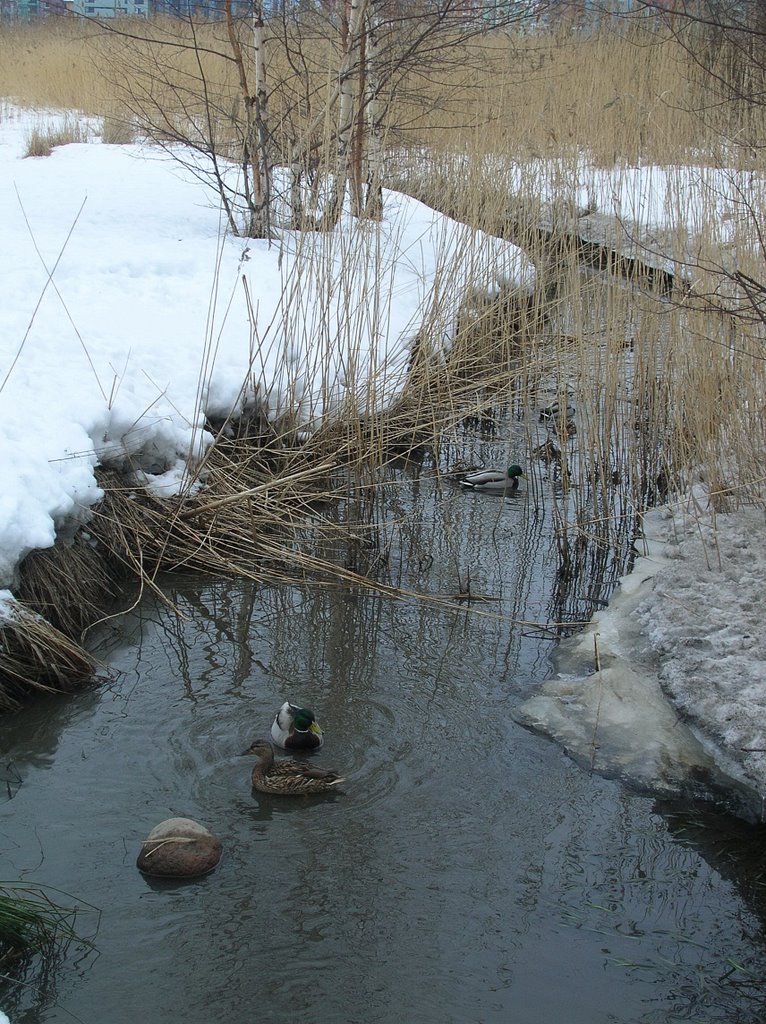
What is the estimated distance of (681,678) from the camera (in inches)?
128

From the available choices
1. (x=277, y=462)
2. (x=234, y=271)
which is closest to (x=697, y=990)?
(x=277, y=462)

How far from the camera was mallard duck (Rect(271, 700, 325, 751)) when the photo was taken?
2967 millimetres

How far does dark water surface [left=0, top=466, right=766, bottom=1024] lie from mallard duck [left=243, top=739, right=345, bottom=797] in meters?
0.04

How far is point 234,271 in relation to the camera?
6.38 meters

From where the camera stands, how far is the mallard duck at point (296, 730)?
9.73ft

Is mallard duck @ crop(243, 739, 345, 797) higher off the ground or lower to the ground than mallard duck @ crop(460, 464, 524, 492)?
lower

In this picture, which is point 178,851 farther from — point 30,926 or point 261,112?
point 261,112

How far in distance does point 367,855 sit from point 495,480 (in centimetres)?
304

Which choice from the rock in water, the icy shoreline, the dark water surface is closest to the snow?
the icy shoreline

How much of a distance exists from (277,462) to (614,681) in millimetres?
2175

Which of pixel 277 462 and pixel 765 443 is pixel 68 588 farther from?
pixel 765 443

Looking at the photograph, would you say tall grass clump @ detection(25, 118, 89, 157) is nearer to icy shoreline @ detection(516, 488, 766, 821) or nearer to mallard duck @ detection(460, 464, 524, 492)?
mallard duck @ detection(460, 464, 524, 492)

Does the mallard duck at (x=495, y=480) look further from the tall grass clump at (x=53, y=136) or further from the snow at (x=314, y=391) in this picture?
the tall grass clump at (x=53, y=136)

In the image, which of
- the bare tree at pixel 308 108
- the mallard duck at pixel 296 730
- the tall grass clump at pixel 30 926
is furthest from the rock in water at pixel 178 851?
the bare tree at pixel 308 108
